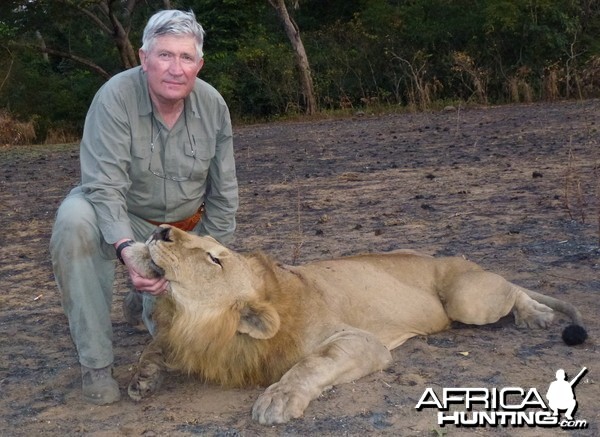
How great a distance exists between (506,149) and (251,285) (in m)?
7.73

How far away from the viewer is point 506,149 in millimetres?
11055

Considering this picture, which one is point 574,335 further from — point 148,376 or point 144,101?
point 144,101

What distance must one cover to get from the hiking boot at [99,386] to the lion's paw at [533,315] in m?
1.95

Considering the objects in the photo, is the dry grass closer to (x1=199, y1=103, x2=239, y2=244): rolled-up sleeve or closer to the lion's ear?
(x1=199, y1=103, x2=239, y2=244): rolled-up sleeve

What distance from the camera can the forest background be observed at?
21672 mm

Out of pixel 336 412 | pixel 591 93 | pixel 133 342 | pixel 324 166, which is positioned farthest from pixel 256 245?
pixel 591 93

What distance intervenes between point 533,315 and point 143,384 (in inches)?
74.7

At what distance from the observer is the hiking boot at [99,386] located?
151 inches

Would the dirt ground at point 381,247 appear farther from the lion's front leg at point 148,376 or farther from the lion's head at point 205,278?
the lion's head at point 205,278

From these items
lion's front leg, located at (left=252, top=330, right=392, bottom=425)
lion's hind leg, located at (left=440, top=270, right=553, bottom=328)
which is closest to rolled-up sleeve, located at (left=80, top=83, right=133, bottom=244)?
lion's front leg, located at (left=252, top=330, right=392, bottom=425)

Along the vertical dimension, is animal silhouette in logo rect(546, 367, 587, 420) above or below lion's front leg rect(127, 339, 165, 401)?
below

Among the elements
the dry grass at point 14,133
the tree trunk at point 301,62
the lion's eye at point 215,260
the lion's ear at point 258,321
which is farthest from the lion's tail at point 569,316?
the tree trunk at point 301,62

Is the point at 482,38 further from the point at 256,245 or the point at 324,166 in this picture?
the point at 256,245

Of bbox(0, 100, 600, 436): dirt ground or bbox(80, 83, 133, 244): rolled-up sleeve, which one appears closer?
bbox(0, 100, 600, 436): dirt ground
